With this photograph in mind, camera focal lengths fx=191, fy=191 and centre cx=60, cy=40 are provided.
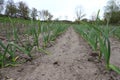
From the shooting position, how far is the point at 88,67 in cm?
190

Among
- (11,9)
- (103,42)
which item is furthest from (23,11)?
(103,42)

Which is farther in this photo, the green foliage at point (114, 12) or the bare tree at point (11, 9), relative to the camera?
the green foliage at point (114, 12)

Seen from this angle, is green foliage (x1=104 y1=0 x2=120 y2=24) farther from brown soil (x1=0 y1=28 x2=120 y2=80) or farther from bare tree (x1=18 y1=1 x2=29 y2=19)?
brown soil (x1=0 y1=28 x2=120 y2=80)

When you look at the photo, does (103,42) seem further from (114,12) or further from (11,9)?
(114,12)

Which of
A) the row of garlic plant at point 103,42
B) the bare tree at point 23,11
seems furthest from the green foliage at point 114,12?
the row of garlic plant at point 103,42

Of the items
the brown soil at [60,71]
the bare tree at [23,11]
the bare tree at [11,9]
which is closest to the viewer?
the brown soil at [60,71]

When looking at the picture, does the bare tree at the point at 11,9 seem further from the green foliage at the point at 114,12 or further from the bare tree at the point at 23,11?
the green foliage at the point at 114,12

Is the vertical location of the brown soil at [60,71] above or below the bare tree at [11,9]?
below

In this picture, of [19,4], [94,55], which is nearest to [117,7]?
[19,4]

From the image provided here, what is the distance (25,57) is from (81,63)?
71 cm

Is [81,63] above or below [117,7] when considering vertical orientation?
below

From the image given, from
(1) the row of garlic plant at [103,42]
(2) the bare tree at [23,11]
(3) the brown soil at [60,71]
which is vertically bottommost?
(3) the brown soil at [60,71]

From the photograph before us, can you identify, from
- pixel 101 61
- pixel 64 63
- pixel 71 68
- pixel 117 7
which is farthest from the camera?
pixel 117 7

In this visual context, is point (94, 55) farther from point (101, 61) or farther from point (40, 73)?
point (40, 73)
